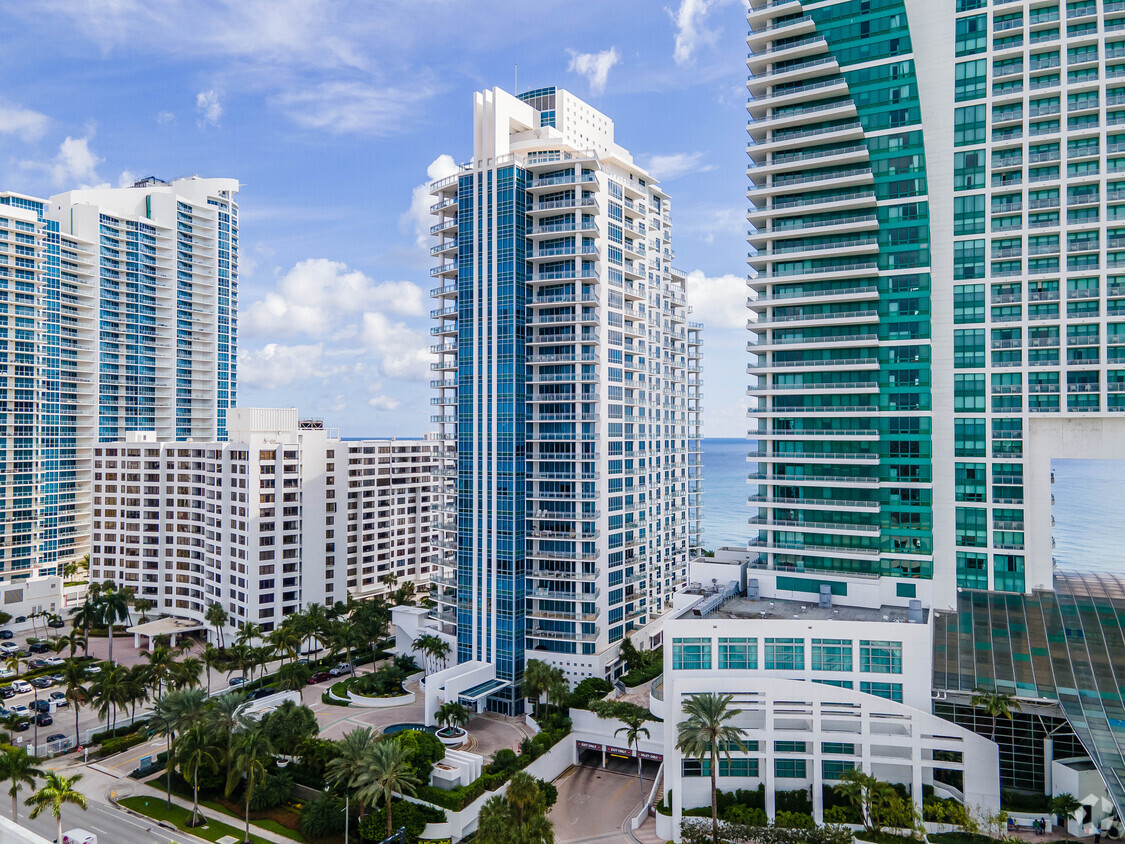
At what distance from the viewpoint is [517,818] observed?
51969mm

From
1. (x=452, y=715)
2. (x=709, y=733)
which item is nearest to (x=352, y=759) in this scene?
(x=452, y=715)

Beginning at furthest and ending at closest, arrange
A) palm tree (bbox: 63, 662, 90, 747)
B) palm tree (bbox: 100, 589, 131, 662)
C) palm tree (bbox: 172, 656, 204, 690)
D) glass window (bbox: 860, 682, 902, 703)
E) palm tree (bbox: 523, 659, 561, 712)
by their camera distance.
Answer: palm tree (bbox: 100, 589, 131, 662), palm tree (bbox: 172, 656, 204, 690), palm tree (bbox: 523, 659, 561, 712), palm tree (bbox: 63, 662, 90, 747), glass window (bbox: 860, 682, 902, 703)

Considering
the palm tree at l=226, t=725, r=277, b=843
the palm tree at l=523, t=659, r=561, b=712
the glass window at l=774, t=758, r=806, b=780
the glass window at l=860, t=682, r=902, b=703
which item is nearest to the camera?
the palm tree at l=226, t=725, r=277, b=843

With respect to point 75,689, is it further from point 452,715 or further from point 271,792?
point 452,715

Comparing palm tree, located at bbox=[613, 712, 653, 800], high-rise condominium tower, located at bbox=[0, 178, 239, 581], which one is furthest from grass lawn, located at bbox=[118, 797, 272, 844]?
high-rise condominium tower, located at bbox=[0, 178, 239, 581]

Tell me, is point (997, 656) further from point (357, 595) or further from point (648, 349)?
point (357, 595)

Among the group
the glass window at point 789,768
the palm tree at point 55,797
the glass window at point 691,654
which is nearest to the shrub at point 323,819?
the palm tree at point 55,797

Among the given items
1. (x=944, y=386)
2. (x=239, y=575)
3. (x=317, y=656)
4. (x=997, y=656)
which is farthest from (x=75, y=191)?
(x=997, y=656)

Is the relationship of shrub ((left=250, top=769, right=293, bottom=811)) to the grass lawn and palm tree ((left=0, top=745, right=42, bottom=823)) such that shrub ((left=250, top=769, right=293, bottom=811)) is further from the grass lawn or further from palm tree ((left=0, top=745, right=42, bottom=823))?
palm tree ((left=0, top=745, right=42, bottom=823))

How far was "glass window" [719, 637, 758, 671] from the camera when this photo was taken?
59.9 meters

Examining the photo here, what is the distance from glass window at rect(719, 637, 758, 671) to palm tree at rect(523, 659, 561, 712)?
60.8ft

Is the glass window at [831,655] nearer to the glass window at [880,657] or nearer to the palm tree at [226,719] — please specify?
the glass window at [880,657]

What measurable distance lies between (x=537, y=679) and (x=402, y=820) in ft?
61.4

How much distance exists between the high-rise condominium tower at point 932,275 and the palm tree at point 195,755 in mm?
52963
